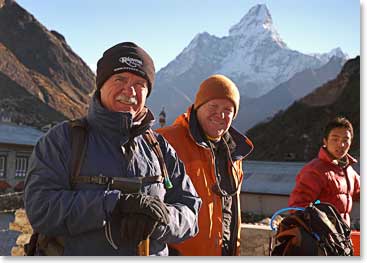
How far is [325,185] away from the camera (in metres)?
1.47

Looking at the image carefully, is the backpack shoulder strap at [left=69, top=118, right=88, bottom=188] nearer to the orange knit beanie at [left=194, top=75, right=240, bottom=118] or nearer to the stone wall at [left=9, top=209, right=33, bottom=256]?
the orange knit beanie at [left=194, top=75, right=240, bottom=118]

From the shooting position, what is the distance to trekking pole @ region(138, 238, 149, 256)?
89 cm


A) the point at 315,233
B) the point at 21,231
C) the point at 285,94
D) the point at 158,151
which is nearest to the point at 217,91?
the point at 158,151

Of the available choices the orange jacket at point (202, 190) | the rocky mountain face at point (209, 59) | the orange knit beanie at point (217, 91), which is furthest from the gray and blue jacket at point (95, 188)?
the rocky mountain face at point (209, 59)

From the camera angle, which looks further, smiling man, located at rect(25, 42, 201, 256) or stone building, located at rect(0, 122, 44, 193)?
stone building, located at rect(0, 122, 44, 193)

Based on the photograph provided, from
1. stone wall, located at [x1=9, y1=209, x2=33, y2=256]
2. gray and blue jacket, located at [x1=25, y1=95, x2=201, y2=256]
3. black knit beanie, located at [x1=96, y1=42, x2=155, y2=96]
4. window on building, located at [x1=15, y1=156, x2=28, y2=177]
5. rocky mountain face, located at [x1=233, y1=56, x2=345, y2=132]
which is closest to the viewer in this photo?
gray and blue jacket, located at [x1=25, y1=95, x2=201, y2=256]

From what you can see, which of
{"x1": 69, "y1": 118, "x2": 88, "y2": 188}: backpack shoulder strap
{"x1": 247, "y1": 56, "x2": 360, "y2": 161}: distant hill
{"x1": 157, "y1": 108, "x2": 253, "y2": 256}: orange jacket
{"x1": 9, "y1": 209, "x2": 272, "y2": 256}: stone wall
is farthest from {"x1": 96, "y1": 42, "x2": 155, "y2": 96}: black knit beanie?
{"x1": 247, "y1": 56, "x2": 360, "y2": 161}: distant hill

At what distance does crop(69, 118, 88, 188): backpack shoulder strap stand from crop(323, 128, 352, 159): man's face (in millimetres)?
994

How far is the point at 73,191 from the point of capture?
81cm

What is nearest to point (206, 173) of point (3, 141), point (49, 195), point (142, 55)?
point (142, 55)

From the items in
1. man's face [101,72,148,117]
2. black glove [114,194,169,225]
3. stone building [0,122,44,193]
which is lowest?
black glove [114,194,169,225]

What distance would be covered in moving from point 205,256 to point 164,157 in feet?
1.46

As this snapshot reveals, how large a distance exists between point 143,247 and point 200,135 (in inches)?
19.5

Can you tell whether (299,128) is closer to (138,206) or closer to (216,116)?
(216,116)
